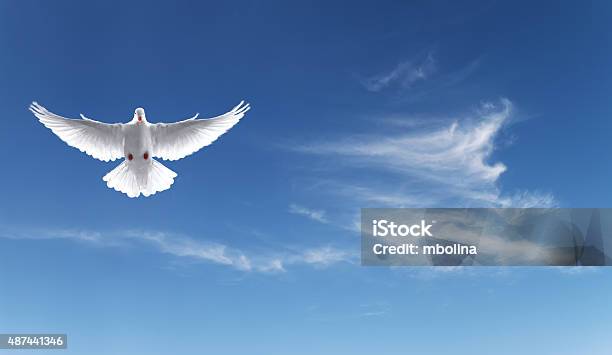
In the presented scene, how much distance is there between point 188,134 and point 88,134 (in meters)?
2.40

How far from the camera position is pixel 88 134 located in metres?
13.2

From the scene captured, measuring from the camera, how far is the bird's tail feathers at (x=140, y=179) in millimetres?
13289

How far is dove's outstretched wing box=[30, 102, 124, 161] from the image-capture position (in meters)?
12.9

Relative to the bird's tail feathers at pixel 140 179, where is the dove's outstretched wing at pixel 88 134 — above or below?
above

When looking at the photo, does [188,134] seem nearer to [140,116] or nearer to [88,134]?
[140,116]

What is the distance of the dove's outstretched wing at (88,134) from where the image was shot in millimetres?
12922

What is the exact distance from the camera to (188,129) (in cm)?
1330

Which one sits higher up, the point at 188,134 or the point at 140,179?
the point at 188,134

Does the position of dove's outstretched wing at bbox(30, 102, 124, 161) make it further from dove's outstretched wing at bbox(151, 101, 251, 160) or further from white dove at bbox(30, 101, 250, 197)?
dove's outstretched wing at bbox(151, 101, 251, 160)

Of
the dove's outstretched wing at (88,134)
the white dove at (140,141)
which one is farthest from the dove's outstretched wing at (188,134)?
the dove's outstretched wing at (88,134)

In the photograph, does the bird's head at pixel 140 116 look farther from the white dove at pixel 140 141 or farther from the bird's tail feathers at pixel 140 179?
the bird's tail feathers at pixel 140 179

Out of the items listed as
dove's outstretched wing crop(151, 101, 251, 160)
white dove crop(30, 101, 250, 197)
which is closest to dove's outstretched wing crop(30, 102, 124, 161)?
white dove crop(30, 101, 250, 197)

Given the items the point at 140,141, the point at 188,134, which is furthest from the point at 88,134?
the point at 188,134

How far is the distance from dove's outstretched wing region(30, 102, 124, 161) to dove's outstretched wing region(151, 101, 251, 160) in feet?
3.04
